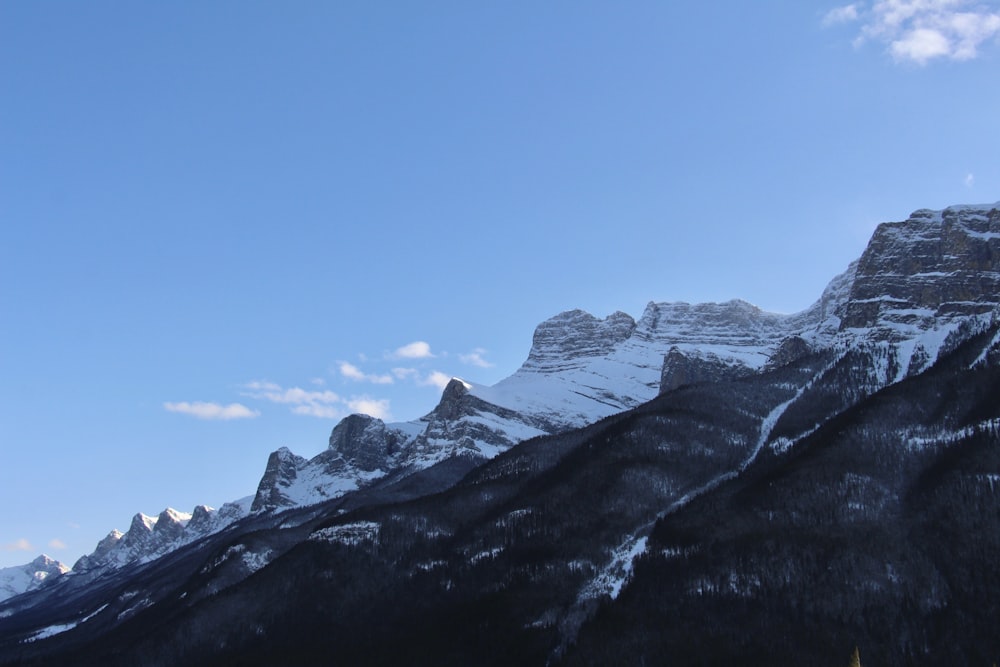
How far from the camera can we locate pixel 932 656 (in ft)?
475

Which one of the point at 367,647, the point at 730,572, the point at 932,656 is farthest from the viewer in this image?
the point at 367,647

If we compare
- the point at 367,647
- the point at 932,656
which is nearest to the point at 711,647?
the point at 932,656

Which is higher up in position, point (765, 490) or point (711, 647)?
point (765, 490)

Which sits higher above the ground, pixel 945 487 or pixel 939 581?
pixel 945 487

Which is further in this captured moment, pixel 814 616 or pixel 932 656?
pixel 814 616

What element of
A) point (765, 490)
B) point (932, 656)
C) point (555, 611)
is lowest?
point (932, 656)

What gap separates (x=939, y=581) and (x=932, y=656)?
20.3 m

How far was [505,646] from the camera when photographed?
17850 centimetres

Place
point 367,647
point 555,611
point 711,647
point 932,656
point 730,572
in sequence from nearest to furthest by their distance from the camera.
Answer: point 932,656 < point 711,647 < point 730,572 < point 555,611 < point 367,647

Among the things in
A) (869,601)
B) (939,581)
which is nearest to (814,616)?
(869,601)

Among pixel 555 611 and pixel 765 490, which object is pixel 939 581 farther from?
pixel 555 611

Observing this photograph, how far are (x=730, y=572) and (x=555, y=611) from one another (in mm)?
33479

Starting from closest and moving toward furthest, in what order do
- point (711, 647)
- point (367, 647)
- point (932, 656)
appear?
point (932, 656) → point (711, 647) → point (367, 647)

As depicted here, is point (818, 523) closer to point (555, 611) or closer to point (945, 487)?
point (945, 487)
